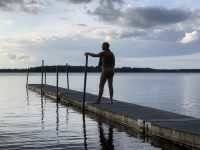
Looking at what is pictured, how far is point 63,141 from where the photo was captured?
1117 cm

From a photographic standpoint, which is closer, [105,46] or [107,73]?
[105,46]

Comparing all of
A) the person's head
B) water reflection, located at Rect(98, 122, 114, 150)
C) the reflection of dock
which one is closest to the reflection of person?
A: the person's head

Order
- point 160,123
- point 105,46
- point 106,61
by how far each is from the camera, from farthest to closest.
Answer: point 106,61
point 105,46
point 160,123

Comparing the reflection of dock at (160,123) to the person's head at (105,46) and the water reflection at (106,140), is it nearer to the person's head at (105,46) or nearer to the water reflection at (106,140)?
the water reflection at (106,140)

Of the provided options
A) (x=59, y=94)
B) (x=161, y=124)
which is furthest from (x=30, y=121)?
(x=59, y=94)

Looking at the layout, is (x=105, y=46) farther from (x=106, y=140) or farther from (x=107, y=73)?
(x=106, y=140)

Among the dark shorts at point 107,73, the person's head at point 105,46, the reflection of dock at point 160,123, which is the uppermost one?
the person's head at point 105,46

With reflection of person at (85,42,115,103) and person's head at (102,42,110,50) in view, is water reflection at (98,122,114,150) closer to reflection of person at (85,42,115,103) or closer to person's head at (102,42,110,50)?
reflection of person at (85,42,115,103)

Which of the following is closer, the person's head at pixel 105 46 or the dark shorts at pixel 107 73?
the person's head at pixel 105 46

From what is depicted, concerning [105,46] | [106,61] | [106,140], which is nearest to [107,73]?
[106,61]

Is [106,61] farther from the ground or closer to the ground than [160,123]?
farther from the ground

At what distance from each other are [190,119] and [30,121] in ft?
18.9

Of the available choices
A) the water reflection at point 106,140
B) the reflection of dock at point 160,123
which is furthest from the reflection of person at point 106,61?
the water reflection at point 106,140

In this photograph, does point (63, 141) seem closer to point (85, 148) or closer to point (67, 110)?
point (85, 148)
